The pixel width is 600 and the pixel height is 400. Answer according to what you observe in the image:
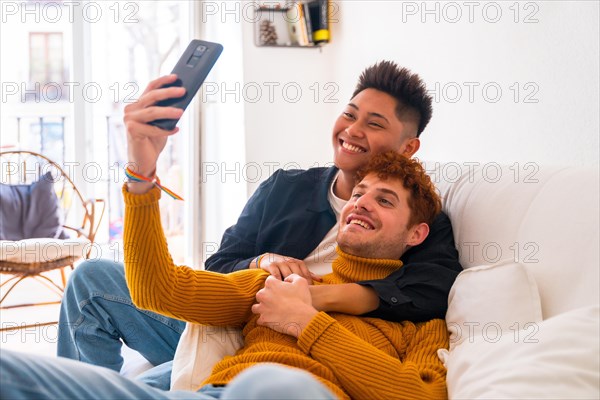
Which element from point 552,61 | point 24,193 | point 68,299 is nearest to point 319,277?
point 68,299

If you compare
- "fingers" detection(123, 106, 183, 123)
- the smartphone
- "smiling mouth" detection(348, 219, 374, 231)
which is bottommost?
"smiling mouth" detection(348, 219, 374, 231)

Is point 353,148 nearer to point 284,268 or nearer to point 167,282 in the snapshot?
point 284,268

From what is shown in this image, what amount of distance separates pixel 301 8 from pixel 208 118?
1.11m

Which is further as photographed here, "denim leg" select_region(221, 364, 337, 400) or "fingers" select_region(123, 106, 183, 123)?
"fingers" select_region(123, 106, 183, 123)

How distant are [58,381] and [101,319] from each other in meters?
0.88

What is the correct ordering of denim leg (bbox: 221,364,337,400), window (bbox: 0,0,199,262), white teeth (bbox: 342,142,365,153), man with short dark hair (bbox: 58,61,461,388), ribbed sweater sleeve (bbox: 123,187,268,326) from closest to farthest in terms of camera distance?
denim leg (bbox: 221,364,337,400)
ribbed sweater sleeve (bbox: 123,187,268,326)
man with short dark hair (bbox: 58,61,461,388)
white teeth (bbox: 342,142,365,153)
window (bbox: 0,0,199,262)

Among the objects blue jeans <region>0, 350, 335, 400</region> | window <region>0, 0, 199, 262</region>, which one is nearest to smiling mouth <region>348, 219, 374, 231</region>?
blue jeans <region>0, 350, 335, 400</region>

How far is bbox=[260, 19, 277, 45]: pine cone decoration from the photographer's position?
3.92 meters

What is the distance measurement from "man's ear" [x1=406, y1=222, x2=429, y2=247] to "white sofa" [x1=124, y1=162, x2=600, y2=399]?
0.38ft

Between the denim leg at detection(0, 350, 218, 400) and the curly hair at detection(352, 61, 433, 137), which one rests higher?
the curly hair at detection(352, 61, 433, 137)

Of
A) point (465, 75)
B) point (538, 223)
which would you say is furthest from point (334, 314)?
point (465, 75)

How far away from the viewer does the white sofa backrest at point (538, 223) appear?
131cm

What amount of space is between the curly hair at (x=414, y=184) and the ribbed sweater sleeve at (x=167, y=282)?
40cm

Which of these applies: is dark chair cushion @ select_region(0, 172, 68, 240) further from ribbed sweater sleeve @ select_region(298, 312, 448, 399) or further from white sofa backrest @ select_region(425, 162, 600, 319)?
ribbed sweater sleeve @ select_region(298, 312, 448, 399)
